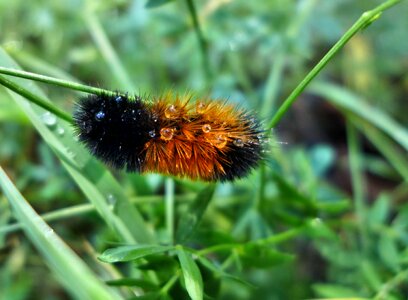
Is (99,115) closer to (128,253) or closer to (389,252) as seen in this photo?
(128,253)

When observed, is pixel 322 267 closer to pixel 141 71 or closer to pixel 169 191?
pixel 169 191

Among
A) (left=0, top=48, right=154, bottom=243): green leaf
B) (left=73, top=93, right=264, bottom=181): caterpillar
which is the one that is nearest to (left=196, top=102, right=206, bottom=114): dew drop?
(left=73, top=93, right=264, bottom=181): caterpillar

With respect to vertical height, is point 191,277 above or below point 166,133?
below

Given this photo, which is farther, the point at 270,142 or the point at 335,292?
→ the point at 335,292

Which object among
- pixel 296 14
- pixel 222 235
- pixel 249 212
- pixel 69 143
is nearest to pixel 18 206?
pixel 69 143

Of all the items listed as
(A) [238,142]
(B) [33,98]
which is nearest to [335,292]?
(A) [238,142]

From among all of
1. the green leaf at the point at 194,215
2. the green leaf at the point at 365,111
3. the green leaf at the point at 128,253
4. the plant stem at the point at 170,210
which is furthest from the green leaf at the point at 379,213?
the green leaf at the point at 128,253
